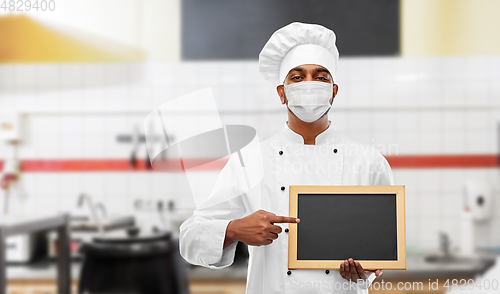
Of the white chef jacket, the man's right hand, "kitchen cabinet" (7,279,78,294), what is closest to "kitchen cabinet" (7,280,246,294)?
"kitchen cabinet" (7,279,78,294)

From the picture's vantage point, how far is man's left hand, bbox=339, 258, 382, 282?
66 cm

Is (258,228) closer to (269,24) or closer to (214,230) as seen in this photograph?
(214,230)

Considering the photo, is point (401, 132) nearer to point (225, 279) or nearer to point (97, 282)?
point (225, 279)

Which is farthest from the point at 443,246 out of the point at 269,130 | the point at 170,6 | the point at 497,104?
Result: the point at 170,6

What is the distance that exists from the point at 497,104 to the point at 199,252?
1101mm

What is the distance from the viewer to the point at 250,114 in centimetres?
130

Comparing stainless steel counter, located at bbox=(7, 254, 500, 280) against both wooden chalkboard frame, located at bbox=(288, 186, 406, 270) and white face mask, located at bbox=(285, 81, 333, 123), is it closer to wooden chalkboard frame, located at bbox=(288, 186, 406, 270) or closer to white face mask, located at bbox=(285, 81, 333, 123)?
wooden chalkboard frame, located at bbox=(288, 186, 406, 270)

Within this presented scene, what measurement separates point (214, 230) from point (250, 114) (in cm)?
68

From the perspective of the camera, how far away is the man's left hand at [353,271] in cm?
66

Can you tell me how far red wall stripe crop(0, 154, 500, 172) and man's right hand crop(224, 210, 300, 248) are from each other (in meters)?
0.42

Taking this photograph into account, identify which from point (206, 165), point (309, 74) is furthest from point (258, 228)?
point (206, 165)

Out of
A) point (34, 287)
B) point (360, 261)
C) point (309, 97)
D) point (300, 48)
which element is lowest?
point (34, 287)

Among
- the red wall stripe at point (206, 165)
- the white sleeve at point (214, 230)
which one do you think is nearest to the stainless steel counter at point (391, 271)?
the red wall stripe at point (206, 165)

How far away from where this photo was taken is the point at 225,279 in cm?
136
